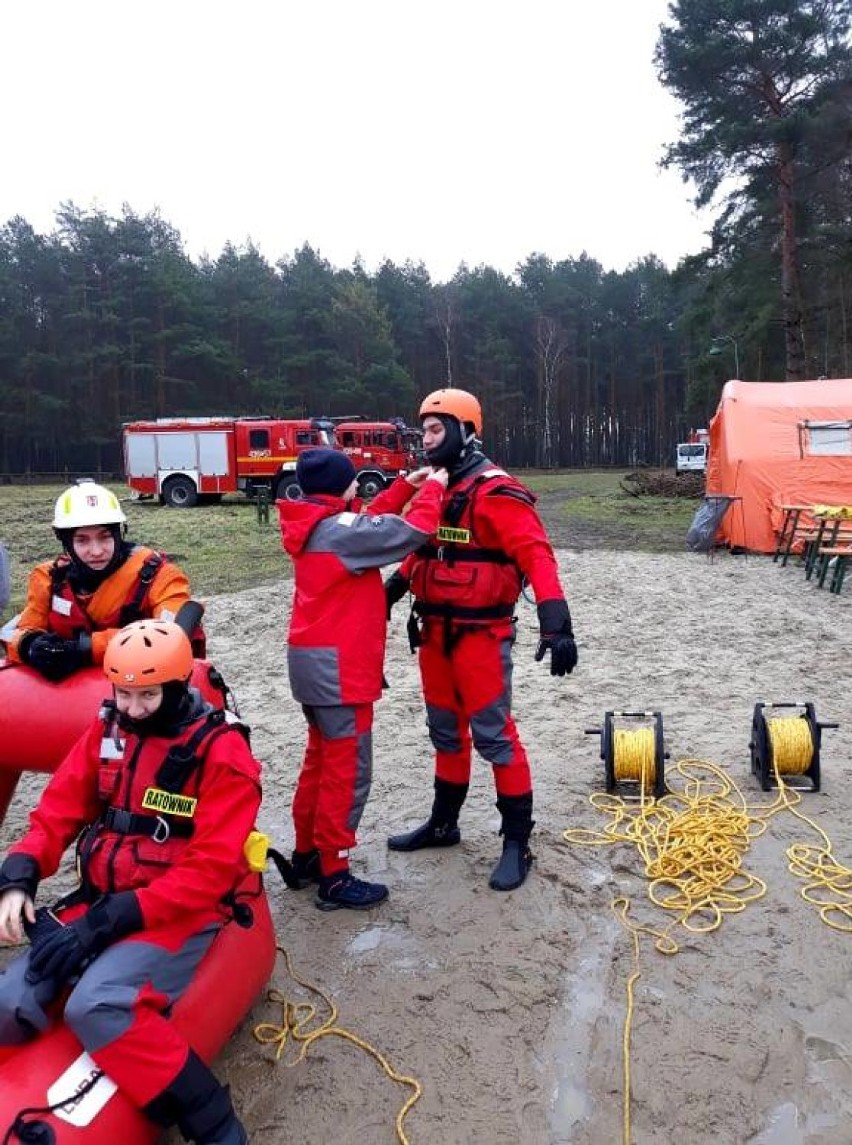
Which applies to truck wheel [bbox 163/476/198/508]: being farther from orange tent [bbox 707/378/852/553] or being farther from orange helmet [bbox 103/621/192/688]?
orange helmet [bbox 103/621/192/688]

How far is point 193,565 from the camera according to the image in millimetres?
14359

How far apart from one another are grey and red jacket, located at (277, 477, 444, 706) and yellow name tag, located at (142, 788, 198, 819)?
3.37ft

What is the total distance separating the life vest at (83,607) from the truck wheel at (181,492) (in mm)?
22202

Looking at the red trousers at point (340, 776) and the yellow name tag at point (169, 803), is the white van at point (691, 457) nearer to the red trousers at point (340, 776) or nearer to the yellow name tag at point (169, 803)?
the red trousers at point (340, 776)

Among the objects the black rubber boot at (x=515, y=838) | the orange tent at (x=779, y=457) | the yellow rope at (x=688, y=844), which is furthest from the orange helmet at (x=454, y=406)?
the orange tent at (x=779, y=457)

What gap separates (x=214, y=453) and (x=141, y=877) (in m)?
23.3

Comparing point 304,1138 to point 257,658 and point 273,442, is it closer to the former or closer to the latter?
point 257,658

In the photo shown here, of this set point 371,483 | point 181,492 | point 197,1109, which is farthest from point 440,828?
point 181,492

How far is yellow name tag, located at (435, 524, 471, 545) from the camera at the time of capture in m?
3.95

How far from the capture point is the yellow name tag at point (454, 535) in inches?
156

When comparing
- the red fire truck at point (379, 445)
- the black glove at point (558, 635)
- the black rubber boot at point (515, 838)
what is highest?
the red fire truck at point (379, 445)

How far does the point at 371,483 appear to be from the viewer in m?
24.4

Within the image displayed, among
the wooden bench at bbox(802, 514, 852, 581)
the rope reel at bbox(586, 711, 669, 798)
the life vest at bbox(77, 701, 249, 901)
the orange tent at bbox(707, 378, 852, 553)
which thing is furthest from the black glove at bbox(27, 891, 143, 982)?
the orange tent at bbox(707, 378, 852, 553)

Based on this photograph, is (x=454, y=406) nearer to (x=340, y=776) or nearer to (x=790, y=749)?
(x=340, y=776)
